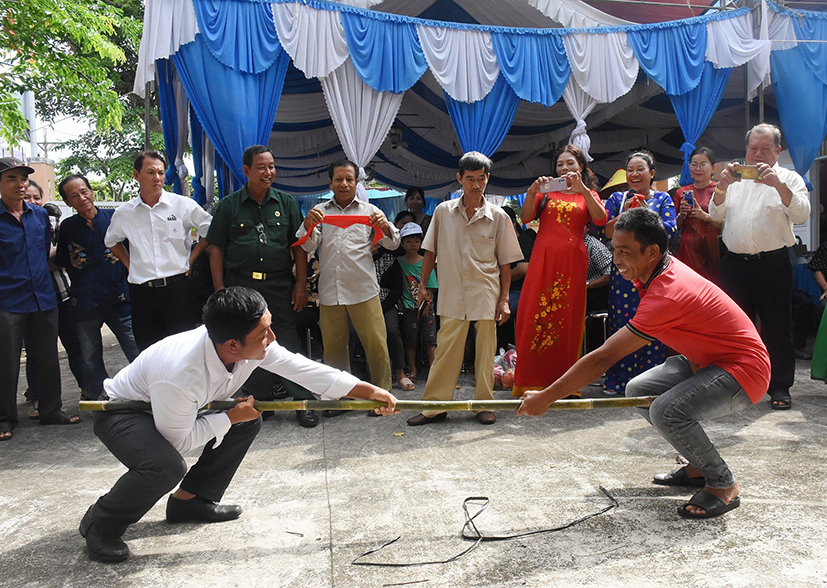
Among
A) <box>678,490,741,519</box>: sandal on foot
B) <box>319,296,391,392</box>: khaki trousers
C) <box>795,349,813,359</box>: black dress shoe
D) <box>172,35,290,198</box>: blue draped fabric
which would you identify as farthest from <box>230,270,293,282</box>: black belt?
<box>795,349,813,359</box>: black dress shoe

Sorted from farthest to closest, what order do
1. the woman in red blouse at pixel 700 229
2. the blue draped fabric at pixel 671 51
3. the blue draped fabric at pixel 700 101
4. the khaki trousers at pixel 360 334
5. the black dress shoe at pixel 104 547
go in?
1. the blue draped fabric at pixel 700 101
2. the blue draped fabric at pixel 671 51
3. the woman in red blouse at pixel 700 229
4. the khaki trousers at pixel 360 334
5. the black dress shoe at pixel 104 547

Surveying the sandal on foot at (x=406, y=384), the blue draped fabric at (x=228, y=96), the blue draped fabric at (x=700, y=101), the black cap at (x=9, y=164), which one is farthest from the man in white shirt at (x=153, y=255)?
the blue draped fabric at (x=700, y=101)

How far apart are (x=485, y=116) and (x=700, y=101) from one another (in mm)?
2256

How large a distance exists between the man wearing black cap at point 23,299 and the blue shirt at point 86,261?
0.18 meters

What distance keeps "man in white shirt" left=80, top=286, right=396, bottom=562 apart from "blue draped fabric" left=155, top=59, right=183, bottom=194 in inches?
159

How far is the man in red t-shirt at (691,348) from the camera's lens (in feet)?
8.59

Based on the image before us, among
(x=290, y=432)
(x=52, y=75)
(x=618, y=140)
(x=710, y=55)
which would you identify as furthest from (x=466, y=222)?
(x=618, y=140)

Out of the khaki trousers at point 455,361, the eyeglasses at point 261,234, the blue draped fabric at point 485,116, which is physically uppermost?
the blue draped fabric at point 485,116

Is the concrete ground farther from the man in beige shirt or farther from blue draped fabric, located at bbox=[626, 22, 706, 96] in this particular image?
blue draped fabric, located at bbox=[626, 22, 706, 96]

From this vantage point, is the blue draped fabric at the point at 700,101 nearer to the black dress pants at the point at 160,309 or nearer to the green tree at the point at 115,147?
the black dress pants at the point at 160,309

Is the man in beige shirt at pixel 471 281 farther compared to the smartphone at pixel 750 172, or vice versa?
the man in beige shirt at pixel 471 281

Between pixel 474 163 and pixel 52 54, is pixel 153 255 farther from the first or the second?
pixel 52 54

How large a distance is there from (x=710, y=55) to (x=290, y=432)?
Result: 557cm

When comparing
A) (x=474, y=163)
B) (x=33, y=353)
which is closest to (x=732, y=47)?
(x=474, y=163)
